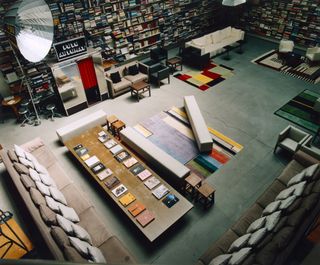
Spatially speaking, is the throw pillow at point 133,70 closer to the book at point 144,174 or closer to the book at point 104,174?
the book at point 104,174

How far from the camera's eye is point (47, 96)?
26.6ft

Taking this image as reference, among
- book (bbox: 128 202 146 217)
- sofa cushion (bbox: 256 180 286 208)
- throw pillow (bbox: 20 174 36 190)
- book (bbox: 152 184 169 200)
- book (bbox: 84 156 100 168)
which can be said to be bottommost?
sofa cushion (bbox: 256 180 286 208)

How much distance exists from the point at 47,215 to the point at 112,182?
4.67 feet

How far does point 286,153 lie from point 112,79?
5579mm

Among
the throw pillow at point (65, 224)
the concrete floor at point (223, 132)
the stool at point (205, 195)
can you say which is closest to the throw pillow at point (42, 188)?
the throw pillow at point (65, 224)

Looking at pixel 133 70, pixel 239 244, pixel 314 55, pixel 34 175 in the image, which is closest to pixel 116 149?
pixel 34 175

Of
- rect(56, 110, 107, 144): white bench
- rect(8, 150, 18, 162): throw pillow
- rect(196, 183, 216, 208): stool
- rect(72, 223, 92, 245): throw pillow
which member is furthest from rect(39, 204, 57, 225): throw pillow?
rect(196, 183, 216, 208): stool

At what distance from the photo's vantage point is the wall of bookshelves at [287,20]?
33.8ft

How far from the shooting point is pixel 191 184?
5.24 m

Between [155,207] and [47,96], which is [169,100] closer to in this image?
[47,96]

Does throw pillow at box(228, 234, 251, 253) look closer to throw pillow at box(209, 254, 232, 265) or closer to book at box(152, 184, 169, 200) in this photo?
throw pillow at box(209, 254, 232, 265)

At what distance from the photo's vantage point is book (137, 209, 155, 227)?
460 cm

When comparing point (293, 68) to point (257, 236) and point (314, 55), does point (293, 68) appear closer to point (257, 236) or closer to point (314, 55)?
point (314, 55)

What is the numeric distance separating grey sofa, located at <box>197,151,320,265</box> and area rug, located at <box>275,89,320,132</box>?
3022 mm
